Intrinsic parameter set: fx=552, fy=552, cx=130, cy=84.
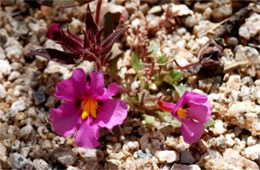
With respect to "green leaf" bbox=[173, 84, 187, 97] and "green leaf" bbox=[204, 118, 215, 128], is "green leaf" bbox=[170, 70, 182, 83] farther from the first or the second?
"green leaf" bbox=[204, 118, 215, 128]

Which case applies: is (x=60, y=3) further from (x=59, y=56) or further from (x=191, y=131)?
(x=191, y=131)

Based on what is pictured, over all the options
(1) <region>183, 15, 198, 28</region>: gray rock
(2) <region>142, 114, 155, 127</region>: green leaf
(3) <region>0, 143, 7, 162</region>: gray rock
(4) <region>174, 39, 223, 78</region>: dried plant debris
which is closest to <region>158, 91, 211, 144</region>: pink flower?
(2) <region>142, 114, 155, 127</region>: green leaf

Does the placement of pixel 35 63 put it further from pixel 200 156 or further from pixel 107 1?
pixel 200 156

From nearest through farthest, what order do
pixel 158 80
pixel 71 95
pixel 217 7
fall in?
pixel 71 95
pixel 158 80
pixel 217 7

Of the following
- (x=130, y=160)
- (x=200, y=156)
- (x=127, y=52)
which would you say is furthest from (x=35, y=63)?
(x=200, y=156)

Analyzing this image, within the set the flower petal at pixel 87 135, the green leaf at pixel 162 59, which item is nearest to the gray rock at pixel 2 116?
the flower petal at pixel 87 135
